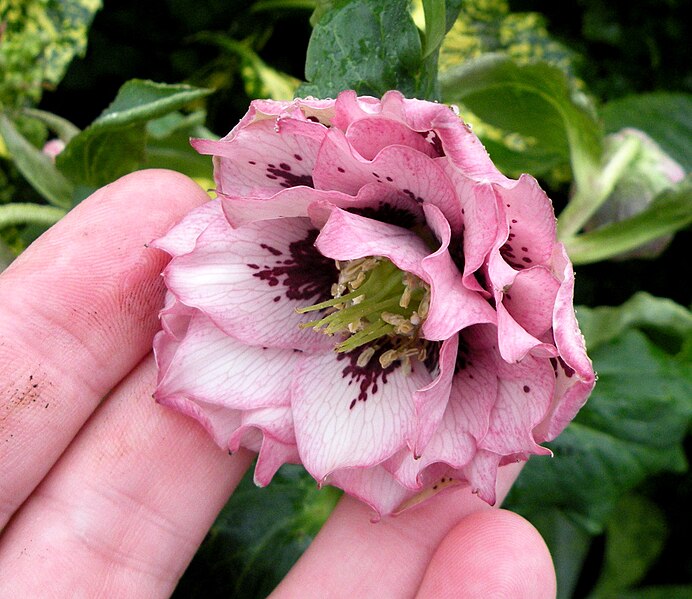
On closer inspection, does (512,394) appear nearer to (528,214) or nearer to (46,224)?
(528,214)

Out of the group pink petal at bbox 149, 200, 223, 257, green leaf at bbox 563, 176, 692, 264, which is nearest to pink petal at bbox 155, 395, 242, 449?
pink petal at bbox 149, 200, 223, 257

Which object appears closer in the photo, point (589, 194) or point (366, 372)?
point (366, 372)

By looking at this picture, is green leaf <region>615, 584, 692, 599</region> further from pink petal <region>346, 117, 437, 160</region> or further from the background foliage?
pink petal <region>346, 117, 437, 160</region>

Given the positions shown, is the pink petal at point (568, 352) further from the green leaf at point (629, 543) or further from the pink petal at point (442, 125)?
the green leaf at point (629, 543)

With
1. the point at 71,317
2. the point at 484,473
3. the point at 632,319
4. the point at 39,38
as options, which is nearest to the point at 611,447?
the point at 632,319

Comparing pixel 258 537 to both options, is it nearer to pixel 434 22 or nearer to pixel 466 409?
pixel 466 409

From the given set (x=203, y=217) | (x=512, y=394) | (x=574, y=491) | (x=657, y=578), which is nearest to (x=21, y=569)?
(x=203, y=217)
